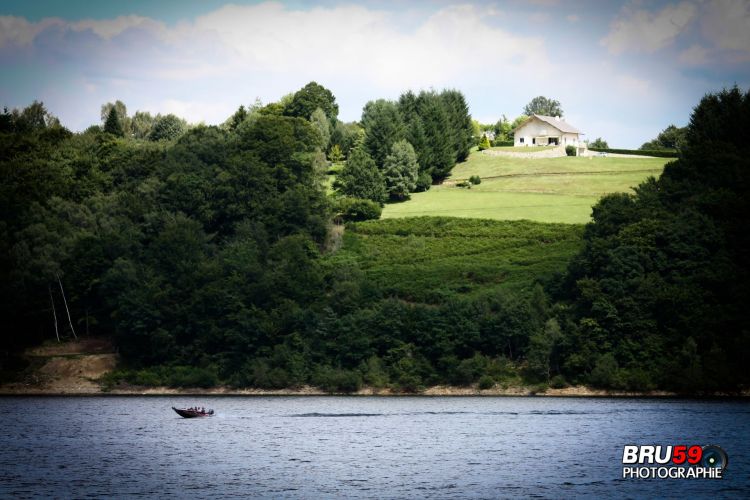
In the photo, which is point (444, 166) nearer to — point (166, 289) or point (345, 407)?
point (166, 289)

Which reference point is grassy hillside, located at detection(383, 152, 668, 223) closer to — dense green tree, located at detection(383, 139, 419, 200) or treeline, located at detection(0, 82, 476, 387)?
dense green tree, located at detection(383, 139, 419, 200)

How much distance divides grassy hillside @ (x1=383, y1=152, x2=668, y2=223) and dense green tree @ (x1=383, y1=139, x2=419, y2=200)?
2.34 metres

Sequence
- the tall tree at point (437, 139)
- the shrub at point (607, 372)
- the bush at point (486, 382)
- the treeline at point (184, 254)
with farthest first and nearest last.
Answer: the tall tree at point (437, 139)
the treeline at point (184, 254)
the bush at point (486, 382)
the shrub at point (607, 372)

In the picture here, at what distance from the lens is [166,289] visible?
130m

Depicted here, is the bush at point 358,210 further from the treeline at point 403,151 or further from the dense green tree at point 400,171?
the dense green tree at point 400,171

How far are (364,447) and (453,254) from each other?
70.6 metres

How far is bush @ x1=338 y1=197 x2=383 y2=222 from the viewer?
6294 inches

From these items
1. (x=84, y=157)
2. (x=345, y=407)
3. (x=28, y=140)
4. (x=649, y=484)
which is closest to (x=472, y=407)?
(x=345, y=407)

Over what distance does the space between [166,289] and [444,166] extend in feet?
232

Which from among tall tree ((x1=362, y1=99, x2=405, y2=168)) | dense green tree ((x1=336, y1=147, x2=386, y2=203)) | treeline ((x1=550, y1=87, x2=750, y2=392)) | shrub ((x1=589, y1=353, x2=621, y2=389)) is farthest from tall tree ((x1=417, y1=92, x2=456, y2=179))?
shrub ((x1=589, y1=353, x2=621, y2=389))

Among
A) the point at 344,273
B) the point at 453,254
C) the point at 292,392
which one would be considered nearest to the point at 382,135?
the point at 453,254

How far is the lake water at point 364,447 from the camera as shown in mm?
55031

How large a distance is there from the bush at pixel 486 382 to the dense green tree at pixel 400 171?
64.7 m

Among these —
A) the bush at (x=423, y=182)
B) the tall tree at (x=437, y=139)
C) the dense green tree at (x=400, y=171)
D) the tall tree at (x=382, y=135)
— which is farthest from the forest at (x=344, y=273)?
the tall tree at (x=437, y=139)
